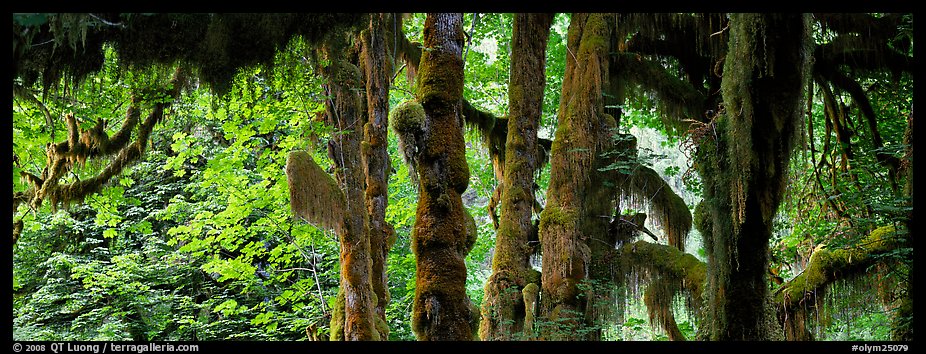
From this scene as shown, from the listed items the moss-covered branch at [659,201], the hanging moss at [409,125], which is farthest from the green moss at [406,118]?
the moss-covered branch at [659,201]

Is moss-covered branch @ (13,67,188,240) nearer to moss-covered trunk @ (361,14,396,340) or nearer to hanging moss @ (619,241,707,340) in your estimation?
moss-covered trunk @ (361,14,396,340)

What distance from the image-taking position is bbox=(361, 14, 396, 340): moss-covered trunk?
10.6 metres

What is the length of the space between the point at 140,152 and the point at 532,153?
6.42 meters

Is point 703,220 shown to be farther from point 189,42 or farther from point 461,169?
point 189,42

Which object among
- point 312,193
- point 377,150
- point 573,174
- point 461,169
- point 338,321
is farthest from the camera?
point 573,174

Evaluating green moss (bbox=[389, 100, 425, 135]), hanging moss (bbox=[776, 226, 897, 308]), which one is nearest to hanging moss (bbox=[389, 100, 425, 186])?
green moss (bbox=[389, 100, 425, 135])

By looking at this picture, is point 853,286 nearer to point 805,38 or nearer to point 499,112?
point 805,38

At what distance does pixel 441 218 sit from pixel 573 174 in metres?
4.33

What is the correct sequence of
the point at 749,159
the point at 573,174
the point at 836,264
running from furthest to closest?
the point at 573,174 < the point at 836,264 < the point at 749,159

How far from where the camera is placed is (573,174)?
11.0m

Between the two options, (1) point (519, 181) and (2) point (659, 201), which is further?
(2) point (659, 201)

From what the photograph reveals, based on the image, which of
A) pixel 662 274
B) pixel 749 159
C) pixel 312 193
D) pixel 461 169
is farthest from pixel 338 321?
pixel 749 159

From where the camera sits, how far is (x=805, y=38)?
588 centimetres
